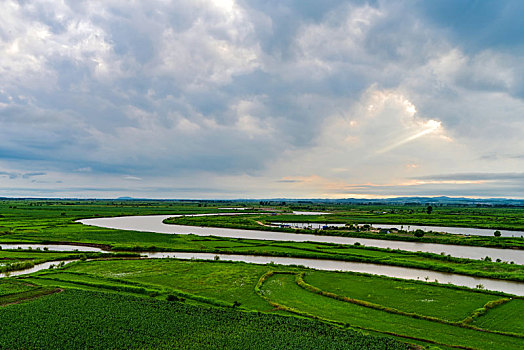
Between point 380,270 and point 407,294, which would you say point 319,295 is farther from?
point 380,270

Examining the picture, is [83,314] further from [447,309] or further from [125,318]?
[447,309]

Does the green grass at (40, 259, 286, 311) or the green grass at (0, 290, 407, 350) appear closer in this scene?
the green grass at (0, 290, 407, 350)

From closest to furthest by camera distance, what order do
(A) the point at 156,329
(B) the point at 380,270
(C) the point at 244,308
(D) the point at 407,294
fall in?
1. (A) the point at 156,329
2. (C) the point at 244,308
3. (D) the point at 407,294
4. (B) the point at 380,270

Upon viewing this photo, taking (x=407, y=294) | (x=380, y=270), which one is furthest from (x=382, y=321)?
(x=380, y=270)

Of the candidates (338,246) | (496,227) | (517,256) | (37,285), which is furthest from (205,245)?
(496,227)

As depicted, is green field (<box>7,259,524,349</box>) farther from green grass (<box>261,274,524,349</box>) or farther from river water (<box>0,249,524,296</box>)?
river water (<box>0,249,524,296</box>)

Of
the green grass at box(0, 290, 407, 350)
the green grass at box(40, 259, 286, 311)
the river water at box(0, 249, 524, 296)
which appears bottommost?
the river water at box(0, 249, 524, 296)

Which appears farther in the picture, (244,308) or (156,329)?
(244,308)

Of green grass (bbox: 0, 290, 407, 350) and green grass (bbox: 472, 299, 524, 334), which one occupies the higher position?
green grass (bbox: 0, 290, 407, 350)

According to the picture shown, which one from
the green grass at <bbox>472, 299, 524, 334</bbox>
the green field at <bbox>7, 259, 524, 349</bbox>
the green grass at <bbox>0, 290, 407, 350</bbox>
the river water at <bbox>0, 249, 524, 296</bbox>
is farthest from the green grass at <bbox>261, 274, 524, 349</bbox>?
the river water at <bbox>0, 249, 524, 296</bbox>
